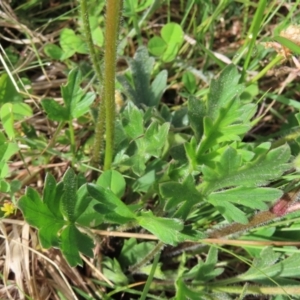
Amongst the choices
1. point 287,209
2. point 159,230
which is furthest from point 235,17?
point 159,230

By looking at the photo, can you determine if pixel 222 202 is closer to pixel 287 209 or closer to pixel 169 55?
pixel 287 209

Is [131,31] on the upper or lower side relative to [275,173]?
upper

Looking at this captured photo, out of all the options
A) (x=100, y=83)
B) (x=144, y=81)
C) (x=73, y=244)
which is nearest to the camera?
(x=73, y=244)

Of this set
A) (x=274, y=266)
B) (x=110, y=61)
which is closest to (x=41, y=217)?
(x=110, y=61)

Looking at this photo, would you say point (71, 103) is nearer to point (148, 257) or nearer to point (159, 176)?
point (159, 176)

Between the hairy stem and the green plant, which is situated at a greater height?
the green plant

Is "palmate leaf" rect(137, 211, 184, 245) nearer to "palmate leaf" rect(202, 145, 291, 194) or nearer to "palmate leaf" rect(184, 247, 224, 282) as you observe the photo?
"palmate leaf" rect(202, 145, 291, 194)

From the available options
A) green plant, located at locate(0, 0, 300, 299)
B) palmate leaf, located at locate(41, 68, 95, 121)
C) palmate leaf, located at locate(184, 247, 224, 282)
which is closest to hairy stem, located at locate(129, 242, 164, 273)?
green plant, located at locate(0, 0, 300, 299)

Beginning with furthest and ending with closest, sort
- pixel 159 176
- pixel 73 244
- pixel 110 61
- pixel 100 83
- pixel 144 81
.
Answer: pixel 144 81 → pixel 159 176 → pixel 100 83 → pixel 73 244 → pixel 110 61

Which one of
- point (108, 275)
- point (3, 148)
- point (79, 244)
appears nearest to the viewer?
point (79, 244)
